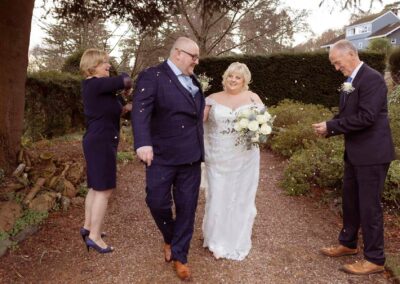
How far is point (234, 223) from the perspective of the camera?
4.09m

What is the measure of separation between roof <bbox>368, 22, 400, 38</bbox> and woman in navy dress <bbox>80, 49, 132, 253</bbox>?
4520 centimetres

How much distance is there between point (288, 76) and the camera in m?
15.2

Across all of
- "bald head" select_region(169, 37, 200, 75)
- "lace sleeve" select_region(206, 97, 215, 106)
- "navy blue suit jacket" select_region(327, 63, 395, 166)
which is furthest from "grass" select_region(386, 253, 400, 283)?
"bald head" select_region(169, 37, 200, 75)

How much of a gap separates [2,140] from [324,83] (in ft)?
40.5

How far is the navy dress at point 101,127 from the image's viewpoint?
11.8ft

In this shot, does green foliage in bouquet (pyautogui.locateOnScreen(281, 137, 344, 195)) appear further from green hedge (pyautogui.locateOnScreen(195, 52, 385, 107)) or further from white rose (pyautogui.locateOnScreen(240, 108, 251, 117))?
green hedge (pyautogui.locateOnScreen(195, 52, 385, 107))

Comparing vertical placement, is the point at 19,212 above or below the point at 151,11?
below

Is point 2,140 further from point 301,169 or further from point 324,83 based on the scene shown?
point 324,83

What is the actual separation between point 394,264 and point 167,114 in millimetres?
2463

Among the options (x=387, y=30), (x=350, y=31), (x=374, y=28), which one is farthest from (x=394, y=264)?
(x=350, y=31)

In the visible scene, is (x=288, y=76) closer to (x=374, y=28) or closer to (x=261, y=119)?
(x=261, y=119)

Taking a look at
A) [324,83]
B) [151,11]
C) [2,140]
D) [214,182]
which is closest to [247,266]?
[214,182]

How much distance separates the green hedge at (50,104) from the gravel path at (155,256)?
4234 mm

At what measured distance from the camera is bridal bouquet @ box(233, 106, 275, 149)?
3730mm
